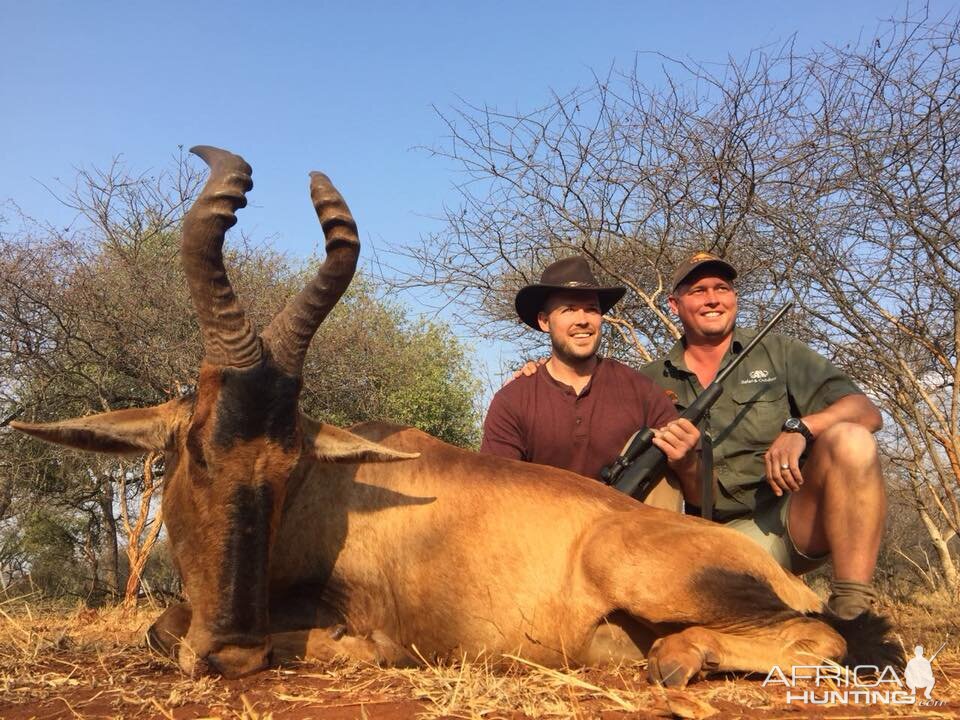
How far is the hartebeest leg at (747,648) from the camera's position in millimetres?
3748

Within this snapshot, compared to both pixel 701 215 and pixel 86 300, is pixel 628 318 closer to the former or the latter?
pixel 701 215

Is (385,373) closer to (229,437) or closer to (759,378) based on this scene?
(759,378)

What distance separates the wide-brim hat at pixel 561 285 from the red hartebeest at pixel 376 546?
1.78 meters

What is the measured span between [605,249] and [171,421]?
8.01m

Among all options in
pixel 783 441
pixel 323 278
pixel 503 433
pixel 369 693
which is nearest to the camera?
pixel 369 693

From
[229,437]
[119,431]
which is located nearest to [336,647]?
[229,437]

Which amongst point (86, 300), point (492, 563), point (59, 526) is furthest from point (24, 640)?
point (59, 526)

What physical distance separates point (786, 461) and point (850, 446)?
39 cm

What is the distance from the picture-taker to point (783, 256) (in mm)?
9977

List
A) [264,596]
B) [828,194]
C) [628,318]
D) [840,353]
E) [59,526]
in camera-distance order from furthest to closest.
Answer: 1. [59,526]
2. [628,318]
3. [840,353]
4. [828,194]
5. [264,596]

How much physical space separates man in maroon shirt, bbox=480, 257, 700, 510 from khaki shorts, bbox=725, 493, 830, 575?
2.60 feet

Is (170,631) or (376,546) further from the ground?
(376,546)

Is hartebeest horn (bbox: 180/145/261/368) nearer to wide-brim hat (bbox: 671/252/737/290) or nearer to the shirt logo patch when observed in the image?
wide-brim hat (bbox: 671/252/737/290)

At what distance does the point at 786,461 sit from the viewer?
5.68 metres
